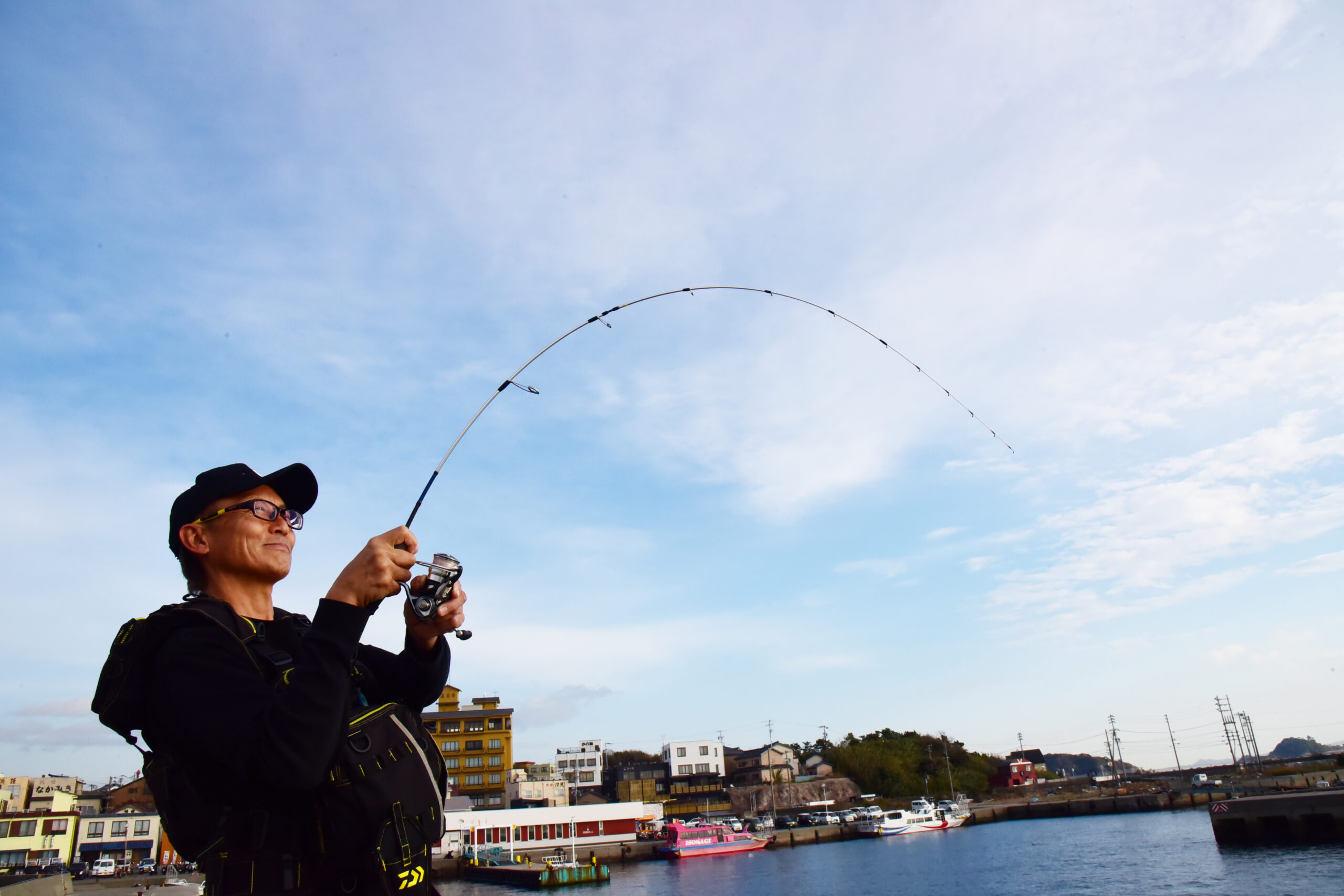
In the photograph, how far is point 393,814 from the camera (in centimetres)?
200

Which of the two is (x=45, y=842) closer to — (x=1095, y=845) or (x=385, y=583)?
(x=385, y=583)

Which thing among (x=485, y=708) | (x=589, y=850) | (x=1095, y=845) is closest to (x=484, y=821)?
(x=589, y=850)

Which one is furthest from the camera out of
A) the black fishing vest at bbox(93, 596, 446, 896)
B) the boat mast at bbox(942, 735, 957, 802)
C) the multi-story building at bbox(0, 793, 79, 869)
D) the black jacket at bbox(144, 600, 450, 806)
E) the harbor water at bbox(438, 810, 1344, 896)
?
the boat mast at bbox(942, 735, 957, 802)

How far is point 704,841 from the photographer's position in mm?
71312

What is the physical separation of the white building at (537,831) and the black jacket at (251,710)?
66805 millimetres

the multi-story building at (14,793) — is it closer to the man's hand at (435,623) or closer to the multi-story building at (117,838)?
the multi-story building at (117,838)

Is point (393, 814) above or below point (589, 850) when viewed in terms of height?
above

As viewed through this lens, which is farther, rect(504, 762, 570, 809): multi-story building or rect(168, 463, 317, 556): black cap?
rect(504, 762, 570, 809): multi-story building

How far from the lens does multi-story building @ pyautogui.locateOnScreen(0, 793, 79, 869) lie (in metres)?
53.8

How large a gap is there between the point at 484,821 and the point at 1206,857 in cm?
5256

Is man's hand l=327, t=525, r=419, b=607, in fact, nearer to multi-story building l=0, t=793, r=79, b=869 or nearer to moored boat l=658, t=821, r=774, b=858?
multi-story building l=0, t=793, r=79, b=869

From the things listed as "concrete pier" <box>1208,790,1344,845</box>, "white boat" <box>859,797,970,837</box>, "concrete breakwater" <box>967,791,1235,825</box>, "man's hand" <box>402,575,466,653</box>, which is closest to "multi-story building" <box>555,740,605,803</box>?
"white boat" <box>859,797,970,837</box>

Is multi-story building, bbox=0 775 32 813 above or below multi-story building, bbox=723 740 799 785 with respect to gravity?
above

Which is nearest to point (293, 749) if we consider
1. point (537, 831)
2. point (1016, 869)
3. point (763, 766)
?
point (1016, 869)
